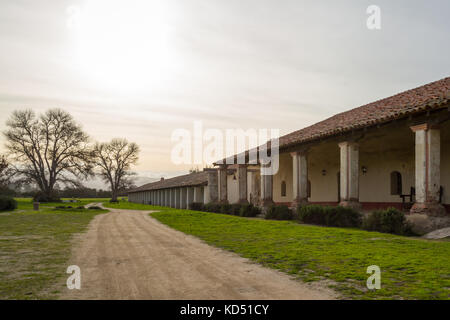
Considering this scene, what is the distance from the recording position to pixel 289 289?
534 cm

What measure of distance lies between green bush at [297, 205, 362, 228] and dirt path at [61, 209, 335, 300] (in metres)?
7.18

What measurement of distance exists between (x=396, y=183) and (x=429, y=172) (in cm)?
768

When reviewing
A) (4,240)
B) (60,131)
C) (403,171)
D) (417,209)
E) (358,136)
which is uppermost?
(60,131)

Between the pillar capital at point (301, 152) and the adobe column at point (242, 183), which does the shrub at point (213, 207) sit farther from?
the pillar capital at point (301, 152)

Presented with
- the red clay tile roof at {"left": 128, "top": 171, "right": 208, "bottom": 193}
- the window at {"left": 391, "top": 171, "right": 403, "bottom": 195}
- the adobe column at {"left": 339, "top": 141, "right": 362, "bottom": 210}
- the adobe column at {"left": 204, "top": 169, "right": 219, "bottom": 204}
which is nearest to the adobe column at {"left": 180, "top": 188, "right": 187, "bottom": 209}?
the red clay tile roof at {"left": 128, "top": 171, "right": 208, "bottom": 193}

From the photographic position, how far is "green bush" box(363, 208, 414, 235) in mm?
11932

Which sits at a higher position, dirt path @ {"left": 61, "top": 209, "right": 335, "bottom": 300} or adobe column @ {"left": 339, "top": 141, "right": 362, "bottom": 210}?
adobe column @ {"left": 339, "top": 141, "right": 362, "bottom": 210}

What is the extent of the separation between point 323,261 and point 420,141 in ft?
23.4

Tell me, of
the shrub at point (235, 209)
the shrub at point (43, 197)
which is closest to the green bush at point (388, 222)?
the shrub at point (235, 209)

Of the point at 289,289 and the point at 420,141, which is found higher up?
the point at 420,141

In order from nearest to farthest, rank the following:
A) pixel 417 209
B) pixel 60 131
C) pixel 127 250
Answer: pixel 127 250 < pixel 417 209 < pixel 60 131

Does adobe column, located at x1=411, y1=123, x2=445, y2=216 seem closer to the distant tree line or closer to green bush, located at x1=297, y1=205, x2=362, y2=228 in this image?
green bush, located at x1=297, y1=205, x2=362, y2=228
